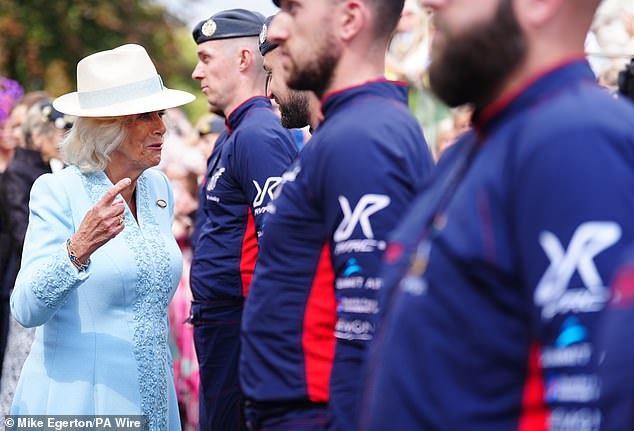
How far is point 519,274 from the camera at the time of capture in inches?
74.5

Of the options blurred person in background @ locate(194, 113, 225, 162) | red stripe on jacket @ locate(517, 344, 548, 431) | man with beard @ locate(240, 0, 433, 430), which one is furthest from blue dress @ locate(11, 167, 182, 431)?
blurred person in background @ locate(194, 113, 225, 162)

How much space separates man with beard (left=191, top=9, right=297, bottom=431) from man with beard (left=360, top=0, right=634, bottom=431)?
9.96ft

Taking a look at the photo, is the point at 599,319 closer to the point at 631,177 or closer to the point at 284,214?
the point at 631,177

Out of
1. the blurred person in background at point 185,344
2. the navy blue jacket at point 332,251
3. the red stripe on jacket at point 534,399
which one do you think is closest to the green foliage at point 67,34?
the blurred person in background at point 185,344

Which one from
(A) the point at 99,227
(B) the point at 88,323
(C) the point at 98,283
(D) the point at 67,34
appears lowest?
(B) the point at 88,323

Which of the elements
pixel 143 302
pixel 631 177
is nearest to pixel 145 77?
pixel 143 302

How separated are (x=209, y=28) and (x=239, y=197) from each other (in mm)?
1229

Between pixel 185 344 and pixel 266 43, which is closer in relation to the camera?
pixel 266 43

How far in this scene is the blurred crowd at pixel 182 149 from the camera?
6.11 metres

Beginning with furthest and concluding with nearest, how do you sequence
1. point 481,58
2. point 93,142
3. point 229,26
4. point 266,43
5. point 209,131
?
point 209,131
point 229,26
point 266,43
point 93,142
point 481,58

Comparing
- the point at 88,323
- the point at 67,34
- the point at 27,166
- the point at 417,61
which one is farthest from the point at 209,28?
the point at 67,34

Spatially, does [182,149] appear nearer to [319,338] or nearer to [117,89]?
[117,89]

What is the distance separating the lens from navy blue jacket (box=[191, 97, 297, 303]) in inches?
201

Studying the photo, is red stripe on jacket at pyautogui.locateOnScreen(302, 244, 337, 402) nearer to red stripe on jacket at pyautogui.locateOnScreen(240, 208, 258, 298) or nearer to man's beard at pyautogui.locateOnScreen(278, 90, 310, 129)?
man's beard at pyautogui.locateOnScreen(278, 90, 310, 129)
